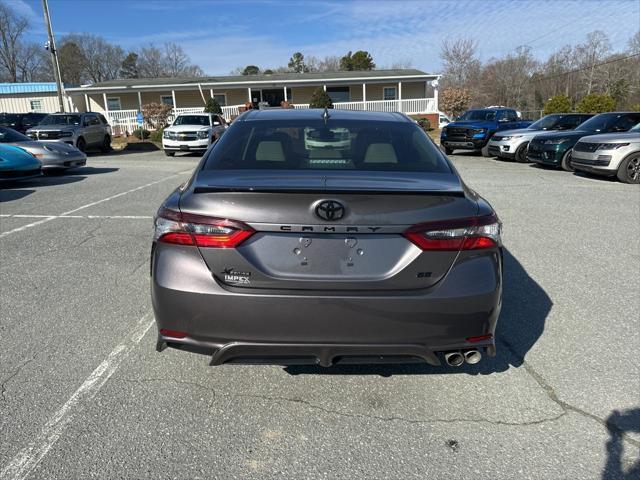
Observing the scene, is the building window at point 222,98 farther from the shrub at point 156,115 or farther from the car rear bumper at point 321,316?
the car rear bumper at point 321,316

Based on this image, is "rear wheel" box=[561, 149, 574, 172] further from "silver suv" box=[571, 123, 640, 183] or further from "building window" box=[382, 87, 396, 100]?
"building window" box=[382, 87, 396, 100]

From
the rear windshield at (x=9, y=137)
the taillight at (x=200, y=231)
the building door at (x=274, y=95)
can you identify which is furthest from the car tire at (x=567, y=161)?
the building door at (x=274, y=95)

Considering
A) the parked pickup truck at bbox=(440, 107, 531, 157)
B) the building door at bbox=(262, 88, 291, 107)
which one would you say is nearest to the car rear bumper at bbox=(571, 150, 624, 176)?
the parked pickup truck at bbox=(440, 107, 531, 157)

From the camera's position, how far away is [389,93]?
115 ft

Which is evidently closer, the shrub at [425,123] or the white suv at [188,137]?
the white suv at [188,137]

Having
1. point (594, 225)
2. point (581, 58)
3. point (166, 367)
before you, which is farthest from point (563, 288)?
point (581, 58)

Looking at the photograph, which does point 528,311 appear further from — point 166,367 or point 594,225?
point 594,225

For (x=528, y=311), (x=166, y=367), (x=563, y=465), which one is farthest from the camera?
(x=528, y=311)

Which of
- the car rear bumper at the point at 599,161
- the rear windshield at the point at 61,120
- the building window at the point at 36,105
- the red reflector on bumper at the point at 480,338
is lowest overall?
the car rear bumper at the point at 599,161

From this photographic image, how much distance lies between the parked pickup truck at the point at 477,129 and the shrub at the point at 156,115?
683 inches

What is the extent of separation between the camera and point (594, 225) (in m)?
7.00

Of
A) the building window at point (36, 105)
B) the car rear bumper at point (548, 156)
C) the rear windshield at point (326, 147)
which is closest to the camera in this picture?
the rear windshield at point (326, 147)

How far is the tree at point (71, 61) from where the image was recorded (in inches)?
3019

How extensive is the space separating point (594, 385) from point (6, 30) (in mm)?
87904
